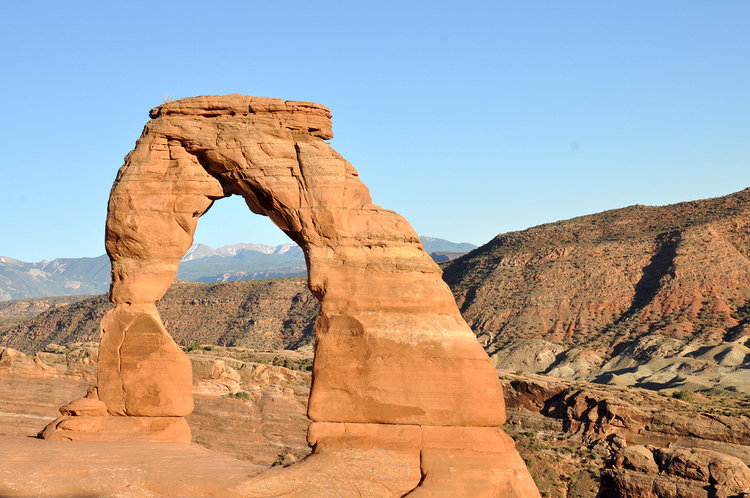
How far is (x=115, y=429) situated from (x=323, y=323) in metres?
6.02

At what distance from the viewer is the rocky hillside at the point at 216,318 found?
8606 centimetres

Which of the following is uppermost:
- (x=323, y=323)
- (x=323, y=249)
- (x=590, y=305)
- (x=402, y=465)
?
(x=323, y=249)

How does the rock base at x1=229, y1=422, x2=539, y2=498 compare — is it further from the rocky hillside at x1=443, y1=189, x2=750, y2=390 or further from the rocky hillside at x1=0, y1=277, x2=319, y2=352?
the rocky hillside at x1=0, y1=277, x2=319, y2=352

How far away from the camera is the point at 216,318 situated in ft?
302

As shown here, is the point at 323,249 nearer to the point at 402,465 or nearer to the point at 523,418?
the point at 402,465

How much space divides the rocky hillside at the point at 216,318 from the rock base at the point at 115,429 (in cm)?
6328

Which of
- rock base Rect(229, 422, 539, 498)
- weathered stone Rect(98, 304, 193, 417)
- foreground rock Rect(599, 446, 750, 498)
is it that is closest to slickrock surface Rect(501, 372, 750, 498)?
foreground rock Rect(599, 446, 750, 498)

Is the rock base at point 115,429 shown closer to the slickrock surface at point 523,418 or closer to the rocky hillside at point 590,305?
the slickrock surface at point 523,418

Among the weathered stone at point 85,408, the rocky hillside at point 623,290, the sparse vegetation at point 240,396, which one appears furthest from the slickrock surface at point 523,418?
the rocky hillside at point 623,290

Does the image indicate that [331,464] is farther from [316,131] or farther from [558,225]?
[558,225]

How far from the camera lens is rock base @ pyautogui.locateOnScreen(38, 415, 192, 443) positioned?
18359 mm

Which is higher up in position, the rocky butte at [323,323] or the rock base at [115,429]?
the rocky butte at [323,323]

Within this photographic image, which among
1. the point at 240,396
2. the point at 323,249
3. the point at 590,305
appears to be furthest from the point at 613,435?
the point at 590,305

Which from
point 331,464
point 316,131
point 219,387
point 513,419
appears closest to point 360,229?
point 316,131
